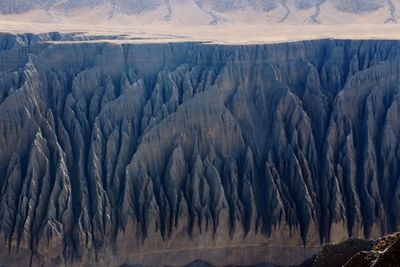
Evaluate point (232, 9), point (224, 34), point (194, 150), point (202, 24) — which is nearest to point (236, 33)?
point (224, 34)

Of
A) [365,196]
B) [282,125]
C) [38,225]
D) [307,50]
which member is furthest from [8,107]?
[365,196]

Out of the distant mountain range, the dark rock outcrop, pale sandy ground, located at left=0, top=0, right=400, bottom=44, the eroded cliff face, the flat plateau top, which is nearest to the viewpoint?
the dark rock outcrop

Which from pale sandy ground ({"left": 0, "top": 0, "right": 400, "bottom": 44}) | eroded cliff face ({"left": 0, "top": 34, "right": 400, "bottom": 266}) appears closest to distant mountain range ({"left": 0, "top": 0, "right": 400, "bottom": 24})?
pale sandy ground ({"left": 0, "top": 0, "right": 400, "bottom": 44})

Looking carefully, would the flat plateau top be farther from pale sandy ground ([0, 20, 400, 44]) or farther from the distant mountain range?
the distant mountain range

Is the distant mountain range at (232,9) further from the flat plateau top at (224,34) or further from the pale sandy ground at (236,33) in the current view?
the flat plateau top at (224,34)

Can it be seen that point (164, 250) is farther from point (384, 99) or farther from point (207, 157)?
point (384, 99)

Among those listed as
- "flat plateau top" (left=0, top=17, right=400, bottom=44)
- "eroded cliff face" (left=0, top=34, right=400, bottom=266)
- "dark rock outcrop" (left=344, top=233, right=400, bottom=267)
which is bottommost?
"eroded cliff face" (left=0, top=34, right=400, bottom=266)
